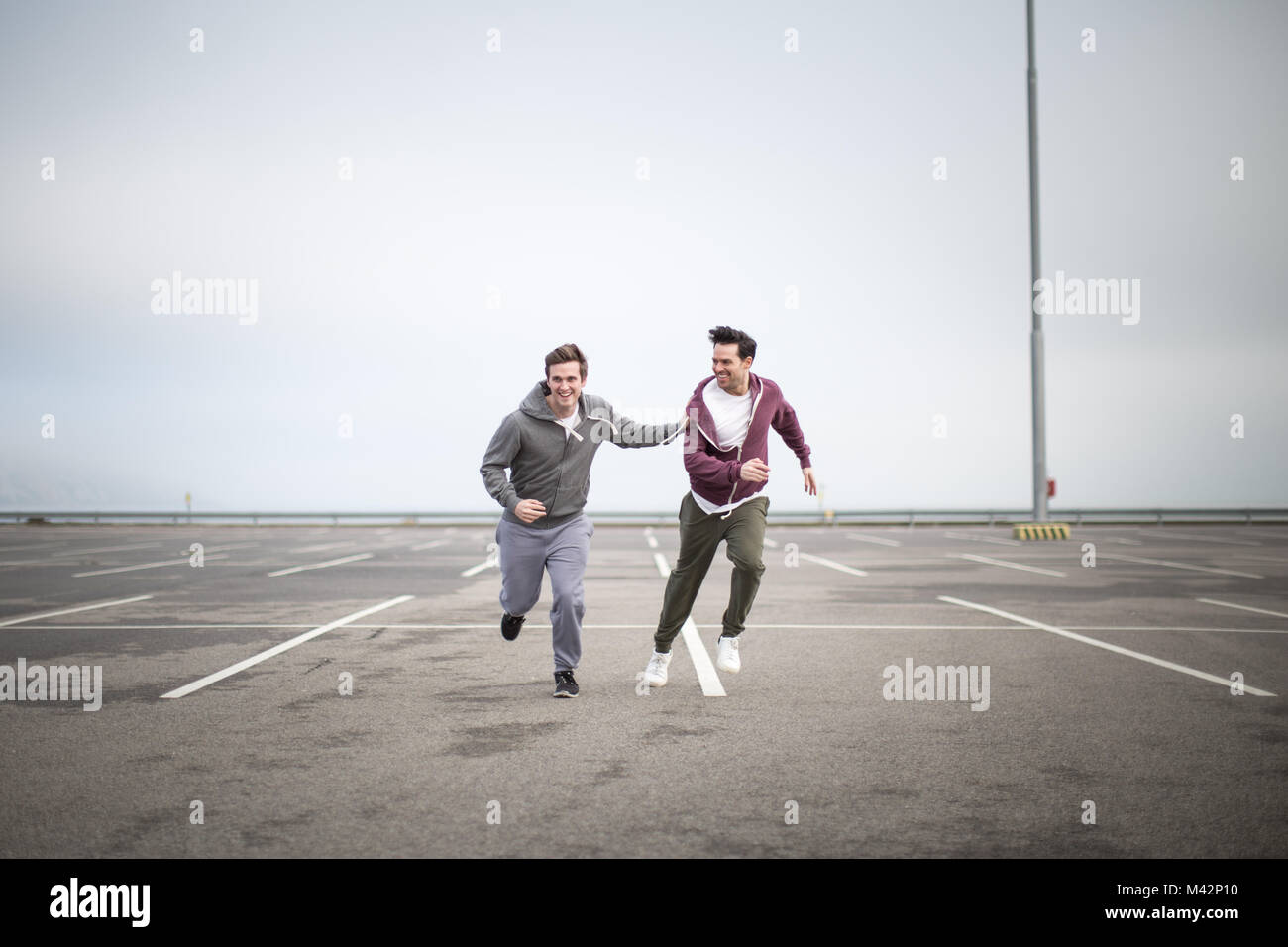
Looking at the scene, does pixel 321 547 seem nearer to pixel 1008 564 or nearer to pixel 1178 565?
pixel 1008 564

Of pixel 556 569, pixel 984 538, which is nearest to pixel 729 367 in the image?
pixel 556 569

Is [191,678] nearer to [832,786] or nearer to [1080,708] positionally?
[832,786]

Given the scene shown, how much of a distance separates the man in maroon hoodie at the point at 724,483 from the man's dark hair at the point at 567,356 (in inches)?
33.7

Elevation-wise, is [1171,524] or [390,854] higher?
[390,854]

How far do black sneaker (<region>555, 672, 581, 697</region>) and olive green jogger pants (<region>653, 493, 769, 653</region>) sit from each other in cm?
69

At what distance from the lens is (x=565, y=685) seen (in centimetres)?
614

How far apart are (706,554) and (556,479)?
1.21 m

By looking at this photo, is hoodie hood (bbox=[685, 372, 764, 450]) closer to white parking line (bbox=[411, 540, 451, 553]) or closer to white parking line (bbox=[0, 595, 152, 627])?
→ white parking line (bbox=[0, 595, 152, 627])

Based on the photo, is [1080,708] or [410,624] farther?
[410,624]

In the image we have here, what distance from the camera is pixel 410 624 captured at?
9.59m

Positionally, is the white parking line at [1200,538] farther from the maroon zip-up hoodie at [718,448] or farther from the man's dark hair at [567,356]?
the man's dark hair at [567,356]

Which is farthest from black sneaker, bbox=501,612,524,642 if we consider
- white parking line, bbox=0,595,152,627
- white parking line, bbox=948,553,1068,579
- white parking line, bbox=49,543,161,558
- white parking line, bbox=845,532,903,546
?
white parking line, bbox=845,532,903,546

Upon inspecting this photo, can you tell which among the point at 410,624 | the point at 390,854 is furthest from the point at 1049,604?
the point at 390,854
